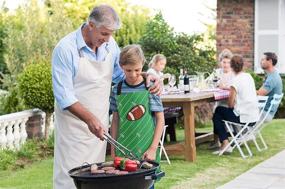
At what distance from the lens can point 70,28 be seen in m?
13.2

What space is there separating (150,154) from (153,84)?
519mm

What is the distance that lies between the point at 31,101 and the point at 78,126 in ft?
18.5

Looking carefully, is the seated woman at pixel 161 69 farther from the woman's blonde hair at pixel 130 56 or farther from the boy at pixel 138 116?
the woman's blonde hair at pixel 130 56

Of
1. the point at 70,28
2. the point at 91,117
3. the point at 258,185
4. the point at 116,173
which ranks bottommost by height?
the point at 258,185

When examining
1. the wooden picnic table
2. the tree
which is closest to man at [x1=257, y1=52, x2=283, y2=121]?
the wooden picnic table

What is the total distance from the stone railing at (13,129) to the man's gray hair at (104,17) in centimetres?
534

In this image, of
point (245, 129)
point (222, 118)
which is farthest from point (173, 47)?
point (245, 129)

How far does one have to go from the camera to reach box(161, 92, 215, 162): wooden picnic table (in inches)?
385

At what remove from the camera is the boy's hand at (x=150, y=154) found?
5435 mm

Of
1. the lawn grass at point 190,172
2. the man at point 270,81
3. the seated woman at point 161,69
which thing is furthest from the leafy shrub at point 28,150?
the man at point 270,81

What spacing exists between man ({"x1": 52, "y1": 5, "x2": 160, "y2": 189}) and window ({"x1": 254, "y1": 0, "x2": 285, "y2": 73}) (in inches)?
519

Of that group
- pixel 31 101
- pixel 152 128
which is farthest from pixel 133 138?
pixel 31 101

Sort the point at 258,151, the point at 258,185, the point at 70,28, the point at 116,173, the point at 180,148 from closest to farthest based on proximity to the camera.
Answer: the point at 116,173
the point at 258,185
the point at 180,148
the point at 258,151
the point at 70,28

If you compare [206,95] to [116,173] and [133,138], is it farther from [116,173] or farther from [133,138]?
[116,173]
